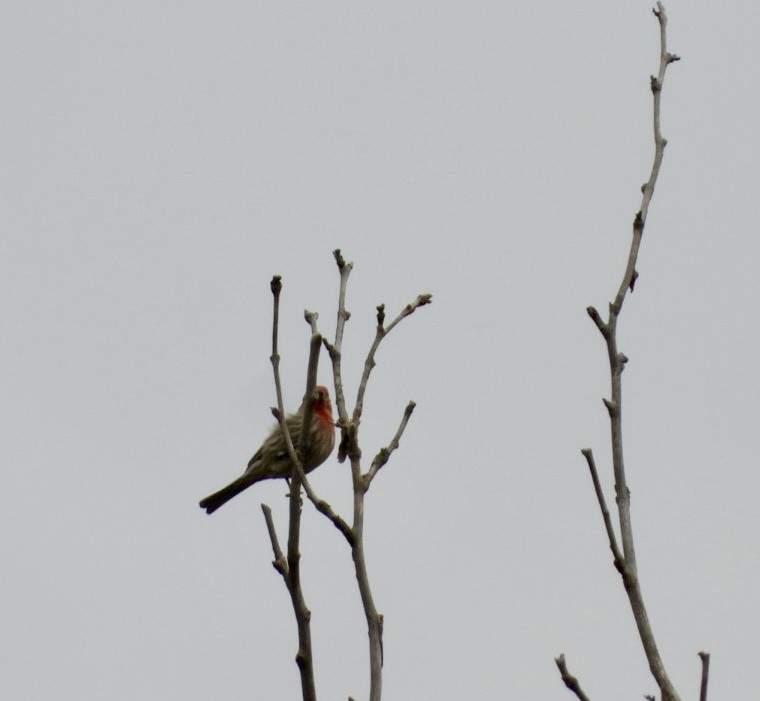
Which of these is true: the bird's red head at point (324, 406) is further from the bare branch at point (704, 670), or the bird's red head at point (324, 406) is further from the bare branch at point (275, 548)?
the bare branch at point (704, 670)

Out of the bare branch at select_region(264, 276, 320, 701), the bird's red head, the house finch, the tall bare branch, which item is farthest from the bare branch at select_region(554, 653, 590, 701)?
the bird's red head

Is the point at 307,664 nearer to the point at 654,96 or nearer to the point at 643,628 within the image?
the point at 643,628

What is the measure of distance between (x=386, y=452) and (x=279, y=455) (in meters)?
8.02

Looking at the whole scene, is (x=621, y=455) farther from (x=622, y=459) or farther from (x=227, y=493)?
(x=227, y=493)

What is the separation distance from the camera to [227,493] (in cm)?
1394

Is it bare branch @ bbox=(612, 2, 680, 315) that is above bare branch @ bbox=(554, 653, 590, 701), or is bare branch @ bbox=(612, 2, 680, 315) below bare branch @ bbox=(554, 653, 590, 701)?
above

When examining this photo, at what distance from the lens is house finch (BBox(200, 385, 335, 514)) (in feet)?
42.0

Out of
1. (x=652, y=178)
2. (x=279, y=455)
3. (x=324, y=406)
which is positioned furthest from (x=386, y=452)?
(x=324, y=406)

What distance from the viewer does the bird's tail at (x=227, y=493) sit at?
13688 mm

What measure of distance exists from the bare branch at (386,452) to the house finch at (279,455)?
23.6ft

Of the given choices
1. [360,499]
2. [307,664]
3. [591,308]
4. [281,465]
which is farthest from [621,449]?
[281,465]

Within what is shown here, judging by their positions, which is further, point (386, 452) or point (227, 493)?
point (227, 493)

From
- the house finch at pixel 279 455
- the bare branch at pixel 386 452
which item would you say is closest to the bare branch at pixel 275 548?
the bare branch at pixel 386 452

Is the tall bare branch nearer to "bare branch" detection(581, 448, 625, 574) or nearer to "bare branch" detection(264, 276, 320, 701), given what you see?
"bare branch" detection(581, 448, 625, 574)
